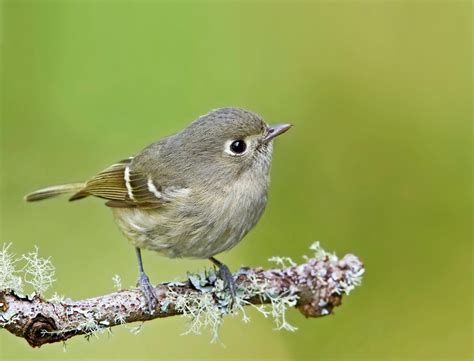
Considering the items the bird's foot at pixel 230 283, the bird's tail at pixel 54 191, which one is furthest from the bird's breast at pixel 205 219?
the bird's tail at pixel 54 191

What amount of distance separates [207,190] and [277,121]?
193 centimetres

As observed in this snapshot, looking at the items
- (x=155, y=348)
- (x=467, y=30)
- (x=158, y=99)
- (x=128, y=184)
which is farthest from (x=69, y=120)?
(x=467, y=30)

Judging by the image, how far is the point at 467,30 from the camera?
605cm

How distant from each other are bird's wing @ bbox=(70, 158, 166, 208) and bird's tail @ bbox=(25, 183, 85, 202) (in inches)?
6.9

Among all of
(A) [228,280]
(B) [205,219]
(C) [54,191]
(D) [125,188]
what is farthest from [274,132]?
(C) [54,191]

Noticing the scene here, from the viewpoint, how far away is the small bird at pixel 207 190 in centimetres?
411

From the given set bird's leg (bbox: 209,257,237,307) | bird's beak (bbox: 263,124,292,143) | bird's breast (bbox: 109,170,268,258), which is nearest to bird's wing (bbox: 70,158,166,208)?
bird's breast (bbox: 109,170,268,258)

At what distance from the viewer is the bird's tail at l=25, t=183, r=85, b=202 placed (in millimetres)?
5125

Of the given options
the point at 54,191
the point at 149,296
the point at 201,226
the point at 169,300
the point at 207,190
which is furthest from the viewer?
the point at 54,191

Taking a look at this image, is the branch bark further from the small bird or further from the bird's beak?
the bird's beak

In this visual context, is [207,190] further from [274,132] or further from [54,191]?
[54,191]

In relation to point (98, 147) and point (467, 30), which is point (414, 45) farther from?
point (98, 147)

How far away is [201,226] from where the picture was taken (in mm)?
4094

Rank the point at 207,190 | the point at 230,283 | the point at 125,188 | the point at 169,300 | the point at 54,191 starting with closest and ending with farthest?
the point at 169,300 → the point at 230,283 → the point at 207,190 → the point at 125,188 → the point at 54,191
